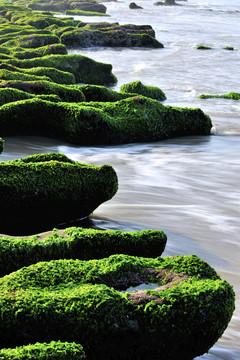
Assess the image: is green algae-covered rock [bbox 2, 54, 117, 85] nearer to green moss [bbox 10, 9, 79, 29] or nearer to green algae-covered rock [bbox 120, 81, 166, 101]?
green algae-covered rock [bbox 120, 81, 166, 101]

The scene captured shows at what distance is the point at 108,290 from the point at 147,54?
72.1ft

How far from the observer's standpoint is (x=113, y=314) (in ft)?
8.75

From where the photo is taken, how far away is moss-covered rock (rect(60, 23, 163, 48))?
24297 millimetres

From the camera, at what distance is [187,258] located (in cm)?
328

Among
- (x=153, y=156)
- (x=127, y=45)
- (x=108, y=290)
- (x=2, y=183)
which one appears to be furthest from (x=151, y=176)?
(x=127, y=45)

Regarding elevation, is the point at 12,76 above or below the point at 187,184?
above

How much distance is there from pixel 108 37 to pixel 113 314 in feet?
78.6

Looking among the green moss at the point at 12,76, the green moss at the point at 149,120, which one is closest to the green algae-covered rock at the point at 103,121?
the green moss at the point at 149,120

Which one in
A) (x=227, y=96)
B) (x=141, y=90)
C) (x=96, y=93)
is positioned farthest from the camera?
(x=227, y=96)

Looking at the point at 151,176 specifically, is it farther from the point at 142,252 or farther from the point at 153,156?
the point at 142,252

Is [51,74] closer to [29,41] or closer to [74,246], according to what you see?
[29,41]

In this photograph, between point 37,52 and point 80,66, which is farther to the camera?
point 37,52

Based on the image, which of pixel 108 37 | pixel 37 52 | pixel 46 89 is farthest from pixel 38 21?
pixel 46 89

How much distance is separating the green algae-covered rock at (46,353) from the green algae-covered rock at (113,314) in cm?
26
